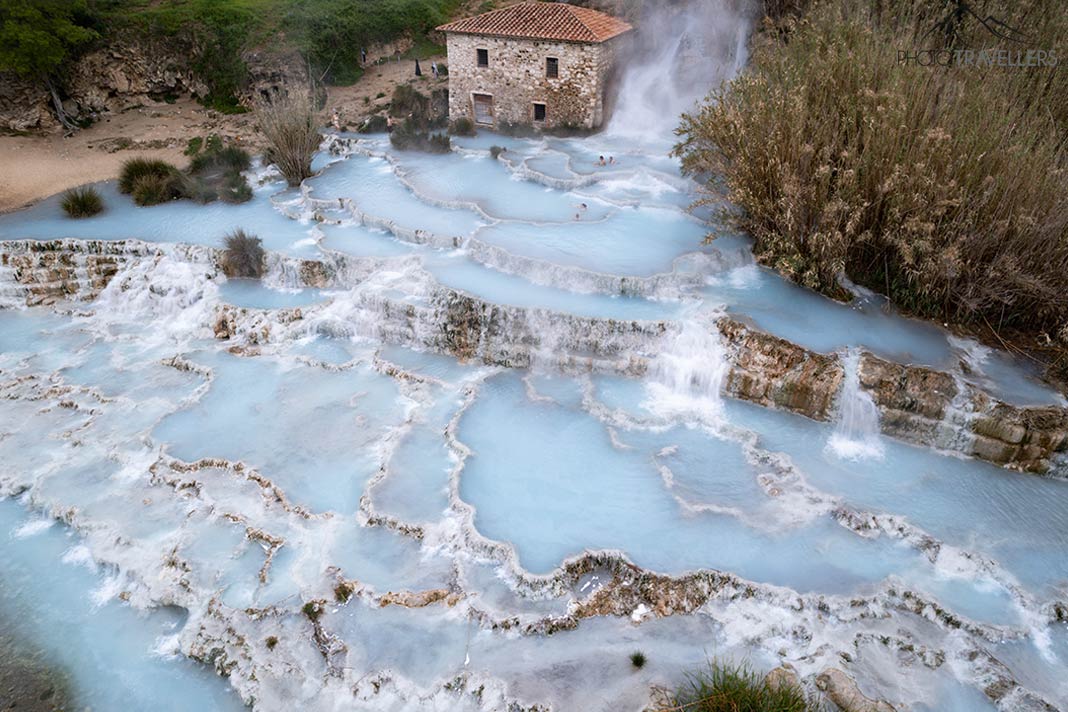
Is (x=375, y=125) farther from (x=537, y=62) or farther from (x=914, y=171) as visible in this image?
(x=914, y=171)

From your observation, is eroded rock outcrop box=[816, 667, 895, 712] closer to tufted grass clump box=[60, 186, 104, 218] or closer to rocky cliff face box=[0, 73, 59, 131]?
tufted grass clump box=[60, 186, 104, 218]

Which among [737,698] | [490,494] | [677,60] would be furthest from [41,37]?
[737,698]

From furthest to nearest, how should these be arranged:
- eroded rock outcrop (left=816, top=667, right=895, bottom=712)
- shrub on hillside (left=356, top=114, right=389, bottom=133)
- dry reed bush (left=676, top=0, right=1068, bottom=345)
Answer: shrub on hillside (left=356, top=114, right=389, bottom=133) → dry reed bush (left=676, top=0, right=1068, bottom=345) → eroded rock outcrop (left=816, top=667, right=895, bottom=712)

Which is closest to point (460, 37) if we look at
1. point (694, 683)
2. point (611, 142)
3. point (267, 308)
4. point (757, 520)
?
point (611, 142)

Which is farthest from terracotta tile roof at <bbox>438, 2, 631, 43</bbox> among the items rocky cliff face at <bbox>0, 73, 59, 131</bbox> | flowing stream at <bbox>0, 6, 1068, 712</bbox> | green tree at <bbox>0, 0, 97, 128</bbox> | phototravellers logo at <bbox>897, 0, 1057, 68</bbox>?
rocky cliff face at <bbox>0, 73, 59, 131</bbox>

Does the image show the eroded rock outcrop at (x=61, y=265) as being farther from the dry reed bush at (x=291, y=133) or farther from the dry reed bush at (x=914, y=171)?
the dry reed bush at (x=914, y=171)

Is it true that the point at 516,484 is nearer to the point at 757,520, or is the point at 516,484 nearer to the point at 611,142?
the point at 757,520
